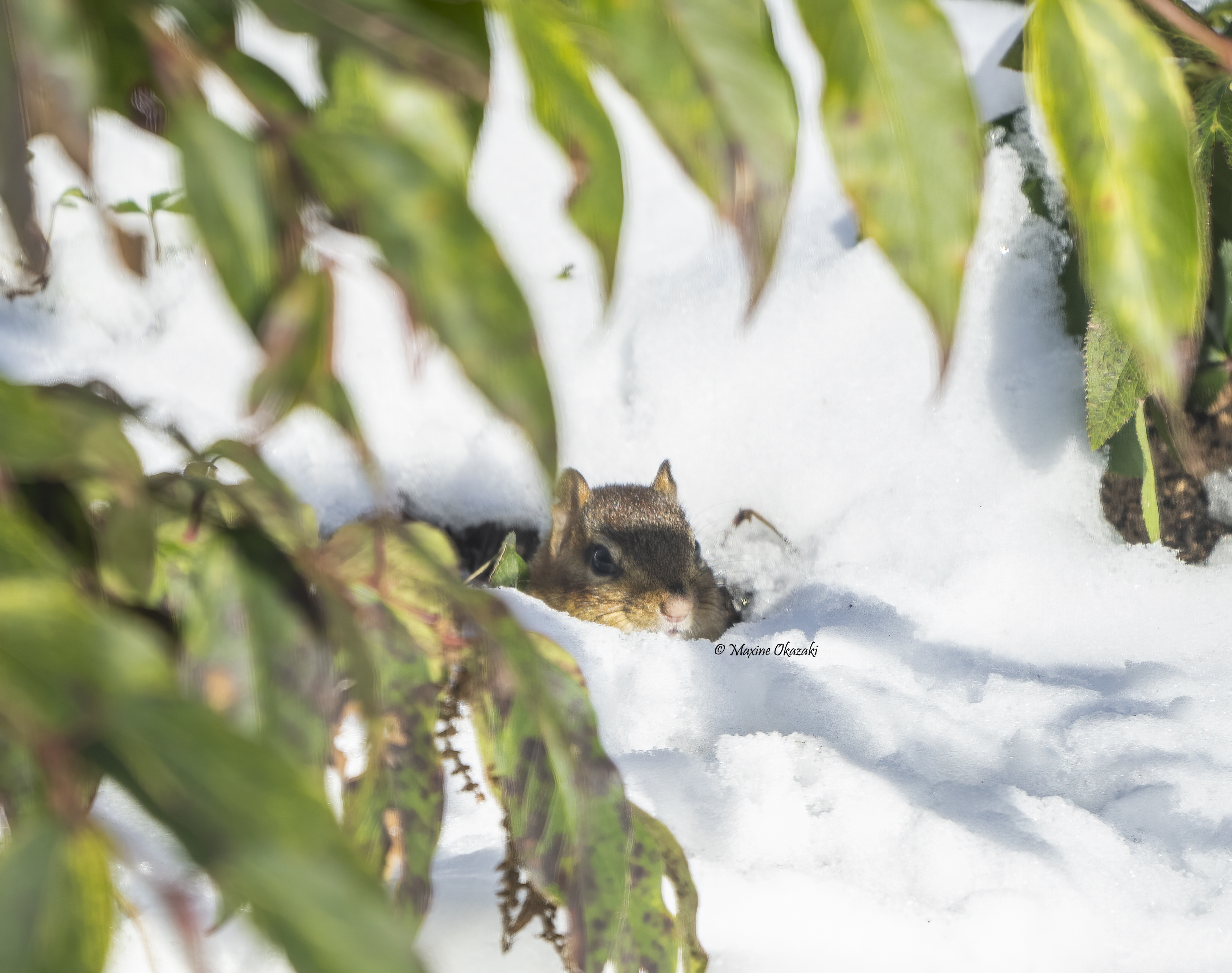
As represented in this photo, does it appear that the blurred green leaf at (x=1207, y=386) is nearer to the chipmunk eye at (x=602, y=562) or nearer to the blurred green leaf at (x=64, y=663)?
Result: the chipmunk eye at (x=602, y=562)

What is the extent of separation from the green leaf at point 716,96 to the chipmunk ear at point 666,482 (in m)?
1.73

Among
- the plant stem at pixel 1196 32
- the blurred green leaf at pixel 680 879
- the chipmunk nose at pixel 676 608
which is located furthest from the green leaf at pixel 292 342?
the chipmunk nose at pixel 676 608

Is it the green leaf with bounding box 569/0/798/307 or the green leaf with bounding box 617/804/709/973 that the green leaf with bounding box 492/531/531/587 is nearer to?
the green leaf with bounding box 617/804/709/973

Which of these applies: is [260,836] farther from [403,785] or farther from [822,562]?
[822,562]

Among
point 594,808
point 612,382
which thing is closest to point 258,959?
point 594,808

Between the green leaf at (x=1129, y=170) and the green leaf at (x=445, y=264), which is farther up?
the green leaf at (x=1129, y=170)

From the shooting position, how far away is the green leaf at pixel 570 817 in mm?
457

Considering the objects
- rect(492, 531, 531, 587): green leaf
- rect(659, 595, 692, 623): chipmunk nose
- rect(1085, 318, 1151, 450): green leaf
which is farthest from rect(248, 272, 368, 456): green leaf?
rect(659, 595, 692, 623): chipmunk nose

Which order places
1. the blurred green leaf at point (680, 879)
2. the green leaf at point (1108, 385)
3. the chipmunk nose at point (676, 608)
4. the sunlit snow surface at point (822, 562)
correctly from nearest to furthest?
the blurred green leaf at point (680, 879)
the sunlit snow surface at point (822, 562)
the green leaf at point (1108, 385)
the chipmunk nose at point (676, 608)

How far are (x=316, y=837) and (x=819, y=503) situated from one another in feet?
5.45

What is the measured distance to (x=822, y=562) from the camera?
5.75 feet

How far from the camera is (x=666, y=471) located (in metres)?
2.06

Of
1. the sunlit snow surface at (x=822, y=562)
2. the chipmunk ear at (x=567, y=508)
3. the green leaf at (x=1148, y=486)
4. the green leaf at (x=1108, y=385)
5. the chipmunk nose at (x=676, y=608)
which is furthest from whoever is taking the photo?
the chipmunk ear at (x=567, y=508)

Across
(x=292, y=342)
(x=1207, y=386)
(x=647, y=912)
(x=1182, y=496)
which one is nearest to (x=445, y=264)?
(x=292, y=342)
